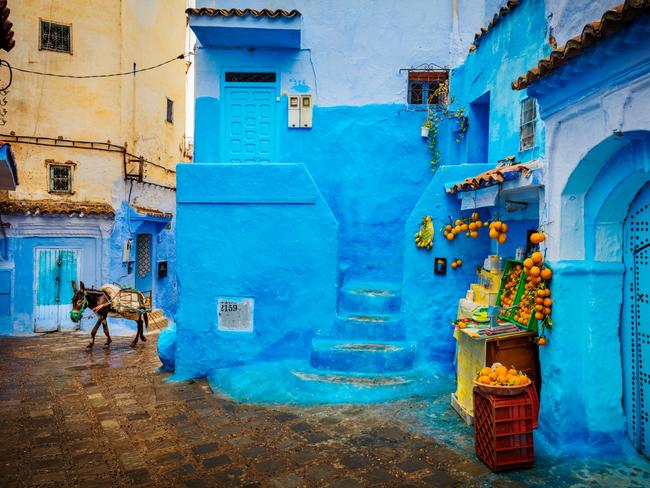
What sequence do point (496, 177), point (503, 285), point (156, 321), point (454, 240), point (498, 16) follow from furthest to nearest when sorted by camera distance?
point (156, 321) → point (498, 16) → point (454, 240) → point (503, 285) → point (496, 177)

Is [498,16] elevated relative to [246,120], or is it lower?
elevated

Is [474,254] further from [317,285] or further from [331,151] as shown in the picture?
[331,151]

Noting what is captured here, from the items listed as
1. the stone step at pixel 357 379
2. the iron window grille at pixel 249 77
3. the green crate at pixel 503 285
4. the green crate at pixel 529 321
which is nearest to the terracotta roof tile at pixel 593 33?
the green crate at pixel 529 321

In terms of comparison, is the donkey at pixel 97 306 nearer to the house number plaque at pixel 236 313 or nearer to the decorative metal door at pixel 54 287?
the decorative metal door at pixel 54 287

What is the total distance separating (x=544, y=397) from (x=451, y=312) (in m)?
2.92

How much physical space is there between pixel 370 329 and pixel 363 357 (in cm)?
74

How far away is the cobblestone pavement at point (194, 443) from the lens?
5.17m

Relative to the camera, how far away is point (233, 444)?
600 cm

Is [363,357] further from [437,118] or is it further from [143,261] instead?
[143,261]

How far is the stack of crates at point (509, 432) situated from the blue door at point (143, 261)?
1451cm

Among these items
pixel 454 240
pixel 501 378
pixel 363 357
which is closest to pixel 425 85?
pixel 454 240

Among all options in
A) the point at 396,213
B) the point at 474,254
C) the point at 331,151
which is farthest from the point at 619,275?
the point at 331,151

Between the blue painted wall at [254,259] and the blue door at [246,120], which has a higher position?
the blue door at [246,120]

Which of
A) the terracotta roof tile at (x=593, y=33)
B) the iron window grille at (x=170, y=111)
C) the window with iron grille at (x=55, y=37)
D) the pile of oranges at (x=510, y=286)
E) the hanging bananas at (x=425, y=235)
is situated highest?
the window with iron grille at (x=55, y=37)
